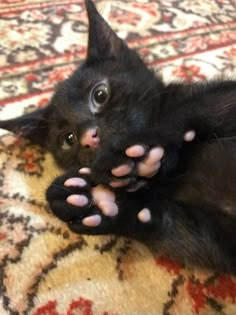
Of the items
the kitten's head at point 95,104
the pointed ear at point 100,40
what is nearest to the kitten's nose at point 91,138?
the kitten's head at point 95,104

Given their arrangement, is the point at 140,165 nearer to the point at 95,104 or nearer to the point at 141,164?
the point at 141,164

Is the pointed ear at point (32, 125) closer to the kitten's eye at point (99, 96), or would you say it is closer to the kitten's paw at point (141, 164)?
the kitten's eye at point (99, 96)

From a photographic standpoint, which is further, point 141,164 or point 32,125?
point 32,125

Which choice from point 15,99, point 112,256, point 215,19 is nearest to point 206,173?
point 112,256

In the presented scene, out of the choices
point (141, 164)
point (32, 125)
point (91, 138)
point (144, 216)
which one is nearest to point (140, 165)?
point (141, 164)

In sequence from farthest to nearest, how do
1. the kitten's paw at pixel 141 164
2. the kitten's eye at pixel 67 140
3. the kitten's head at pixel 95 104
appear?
the kitten's eye at pixel 67 140, the kitten's head at pixel 95 104, the kitten's paw at pixel 141 164

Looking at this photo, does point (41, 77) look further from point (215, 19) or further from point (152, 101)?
point (215, 19)
